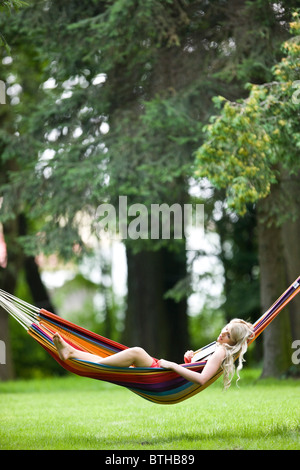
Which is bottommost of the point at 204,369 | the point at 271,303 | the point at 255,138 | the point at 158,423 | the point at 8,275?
the point at 8,275

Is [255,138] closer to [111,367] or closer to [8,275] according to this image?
[111,367]

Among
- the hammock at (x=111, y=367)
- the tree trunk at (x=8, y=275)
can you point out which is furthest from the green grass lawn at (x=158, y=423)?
the tree trunk at (x=8, y=275)

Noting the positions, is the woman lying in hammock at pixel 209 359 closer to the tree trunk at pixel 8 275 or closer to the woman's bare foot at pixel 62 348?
the woman's bare foot at pixel 62 348

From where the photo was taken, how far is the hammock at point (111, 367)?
3.87m

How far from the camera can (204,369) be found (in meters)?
3.90

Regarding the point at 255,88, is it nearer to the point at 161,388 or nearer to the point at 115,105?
the point at 161,388

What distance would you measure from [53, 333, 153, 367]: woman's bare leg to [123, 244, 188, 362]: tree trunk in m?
7.74

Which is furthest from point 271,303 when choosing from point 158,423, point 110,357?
point 110,357

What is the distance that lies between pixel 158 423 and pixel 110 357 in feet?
3.70

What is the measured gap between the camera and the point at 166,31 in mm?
8508

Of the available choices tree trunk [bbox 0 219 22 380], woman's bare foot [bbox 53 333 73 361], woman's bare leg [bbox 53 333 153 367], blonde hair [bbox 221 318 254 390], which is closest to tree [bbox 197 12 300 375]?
blonde hair [bbox 221 318 254 390]

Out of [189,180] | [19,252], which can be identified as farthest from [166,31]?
[19,252]

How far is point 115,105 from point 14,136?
150 centimetres

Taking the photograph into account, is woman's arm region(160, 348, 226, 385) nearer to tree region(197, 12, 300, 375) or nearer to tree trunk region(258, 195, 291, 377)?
tree region(197, 12, 300, 375)
